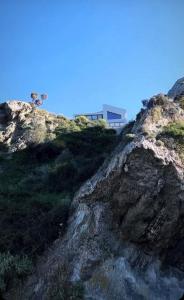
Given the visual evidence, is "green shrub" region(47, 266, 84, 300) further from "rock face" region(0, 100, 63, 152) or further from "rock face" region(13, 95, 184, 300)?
"rock face" region(0, 100, 63, 152)

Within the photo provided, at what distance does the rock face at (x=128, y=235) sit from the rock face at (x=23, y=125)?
13.1m

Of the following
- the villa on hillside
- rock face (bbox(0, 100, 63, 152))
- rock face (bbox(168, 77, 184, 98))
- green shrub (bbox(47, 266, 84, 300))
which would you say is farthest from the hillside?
the villa on hillside

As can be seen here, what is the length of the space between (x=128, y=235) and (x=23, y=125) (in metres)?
17.1

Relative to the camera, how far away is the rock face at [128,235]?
13555 millimetres

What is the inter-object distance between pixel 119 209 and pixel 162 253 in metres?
2.13

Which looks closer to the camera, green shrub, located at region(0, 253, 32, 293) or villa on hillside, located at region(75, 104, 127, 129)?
green shrub, located at region(0, 253, 32, 293)

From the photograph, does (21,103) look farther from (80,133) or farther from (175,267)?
(175,267)

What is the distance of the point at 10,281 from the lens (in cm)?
1418

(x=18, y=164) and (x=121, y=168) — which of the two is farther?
(x=18, y=164)

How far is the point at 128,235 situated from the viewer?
48.3 ft

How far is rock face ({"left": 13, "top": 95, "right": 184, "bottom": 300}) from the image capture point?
534 inches

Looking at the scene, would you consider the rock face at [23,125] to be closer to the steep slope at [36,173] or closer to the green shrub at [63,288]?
the steep slope at [36,173]

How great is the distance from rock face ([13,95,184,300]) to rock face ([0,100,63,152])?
515 inches

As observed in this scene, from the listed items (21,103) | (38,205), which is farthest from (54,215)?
(21,103)
